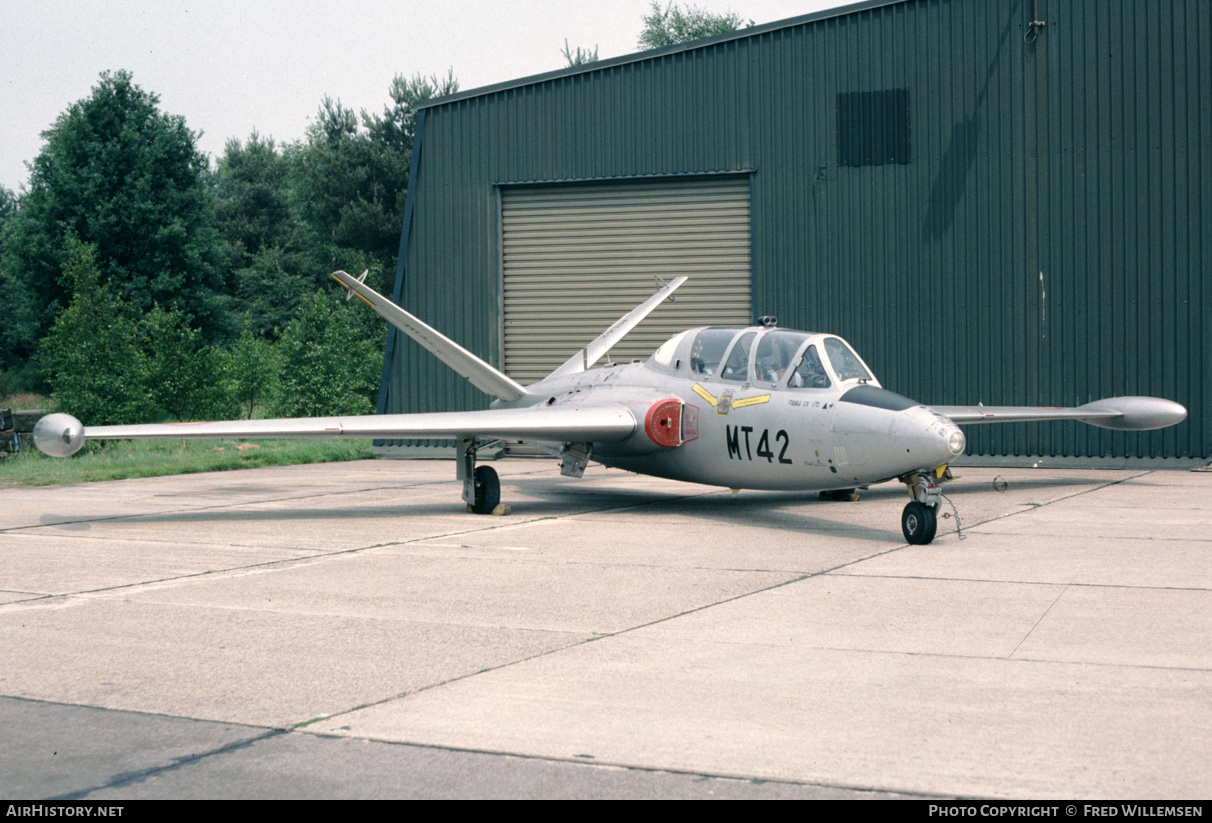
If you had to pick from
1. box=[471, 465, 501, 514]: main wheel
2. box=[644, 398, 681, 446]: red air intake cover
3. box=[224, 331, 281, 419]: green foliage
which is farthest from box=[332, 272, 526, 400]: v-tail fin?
box=[224, 331, 281, 419]: green foliage

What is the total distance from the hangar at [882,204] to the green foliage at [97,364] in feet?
45.4

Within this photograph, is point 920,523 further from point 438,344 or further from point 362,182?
point 362,182

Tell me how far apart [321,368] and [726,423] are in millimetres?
24621

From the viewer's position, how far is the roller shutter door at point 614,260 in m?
21.2

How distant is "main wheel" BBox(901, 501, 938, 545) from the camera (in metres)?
10.3

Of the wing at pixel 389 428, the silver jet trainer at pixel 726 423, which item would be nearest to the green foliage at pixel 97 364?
the silver jet trainer at pixel 726 423

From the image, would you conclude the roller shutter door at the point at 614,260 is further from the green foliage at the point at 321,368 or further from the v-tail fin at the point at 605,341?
the green foliage at the point at 321,368

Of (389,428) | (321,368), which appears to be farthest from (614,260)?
(321,368)

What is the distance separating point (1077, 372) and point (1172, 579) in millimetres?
10877

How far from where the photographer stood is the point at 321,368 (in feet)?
115

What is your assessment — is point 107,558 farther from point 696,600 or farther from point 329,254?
point 329,254

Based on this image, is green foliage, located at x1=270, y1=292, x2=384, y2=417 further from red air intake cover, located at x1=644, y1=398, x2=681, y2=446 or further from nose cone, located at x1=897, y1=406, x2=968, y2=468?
nose cone, located at x1=897, y1=406, x2=968, y2=468

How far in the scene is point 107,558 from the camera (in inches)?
402

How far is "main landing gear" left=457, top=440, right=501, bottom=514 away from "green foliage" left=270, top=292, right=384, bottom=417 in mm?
21740
